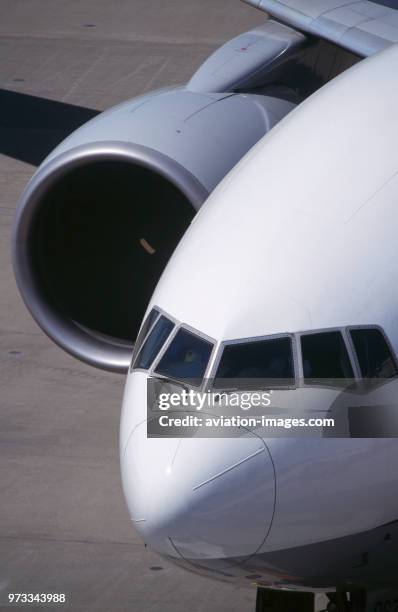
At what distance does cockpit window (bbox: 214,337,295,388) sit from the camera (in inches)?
240

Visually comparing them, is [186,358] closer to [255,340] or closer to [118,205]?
[255,340]

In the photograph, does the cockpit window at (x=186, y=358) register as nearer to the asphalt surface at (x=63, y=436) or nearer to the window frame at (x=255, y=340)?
the window frame at (x=255, y=340)

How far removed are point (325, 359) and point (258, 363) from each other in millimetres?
295

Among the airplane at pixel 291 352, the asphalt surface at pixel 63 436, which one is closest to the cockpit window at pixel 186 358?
the airplane at pixel 291 352

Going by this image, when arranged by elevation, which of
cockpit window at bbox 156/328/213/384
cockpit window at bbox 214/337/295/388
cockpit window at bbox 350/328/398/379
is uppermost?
cockpit window at bbox 350/328/398/379

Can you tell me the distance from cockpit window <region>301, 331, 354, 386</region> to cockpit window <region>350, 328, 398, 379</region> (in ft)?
0.19

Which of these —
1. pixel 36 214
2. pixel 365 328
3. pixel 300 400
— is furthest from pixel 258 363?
pixel 36 214

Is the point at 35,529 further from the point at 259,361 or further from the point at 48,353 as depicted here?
the point at 259,361

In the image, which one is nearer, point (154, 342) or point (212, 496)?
point (212, 496)

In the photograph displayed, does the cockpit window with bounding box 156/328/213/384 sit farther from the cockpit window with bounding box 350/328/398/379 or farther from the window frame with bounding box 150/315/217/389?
the cockpit window with bounding box 350/328/398/379

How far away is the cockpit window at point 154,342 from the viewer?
655 cm

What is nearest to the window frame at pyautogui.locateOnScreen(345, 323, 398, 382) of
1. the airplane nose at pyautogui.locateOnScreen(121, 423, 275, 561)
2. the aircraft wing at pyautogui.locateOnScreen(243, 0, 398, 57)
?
the airplane nose at pyautogui.locateOnScreen(121, 423, 275, 561)

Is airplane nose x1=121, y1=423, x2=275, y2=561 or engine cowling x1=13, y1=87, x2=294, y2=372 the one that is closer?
airplane nose x1=121, y1=423, x2=275, y2=561

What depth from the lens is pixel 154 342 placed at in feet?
21.7
